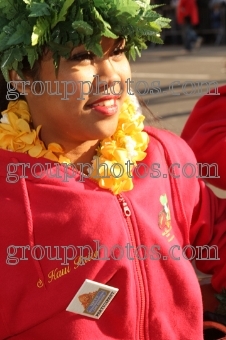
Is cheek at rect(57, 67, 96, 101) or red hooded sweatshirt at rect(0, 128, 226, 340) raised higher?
cheek at rect(57, 67, 96, 101)

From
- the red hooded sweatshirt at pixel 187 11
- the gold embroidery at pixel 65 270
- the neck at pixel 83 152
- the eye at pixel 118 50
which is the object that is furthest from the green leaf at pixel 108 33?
the red hooded sweatshirt at pixel 187 11

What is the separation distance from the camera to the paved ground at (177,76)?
29.8 feet

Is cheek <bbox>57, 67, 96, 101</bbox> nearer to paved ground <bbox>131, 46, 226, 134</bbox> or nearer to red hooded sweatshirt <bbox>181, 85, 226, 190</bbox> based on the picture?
red hooded sweatshirt <bbox>181, 85, 226, 190</bbox>

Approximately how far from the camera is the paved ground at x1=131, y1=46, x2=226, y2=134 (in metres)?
9.07

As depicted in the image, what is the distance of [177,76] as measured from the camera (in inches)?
510

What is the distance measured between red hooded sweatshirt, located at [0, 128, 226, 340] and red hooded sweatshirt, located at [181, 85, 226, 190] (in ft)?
1.27

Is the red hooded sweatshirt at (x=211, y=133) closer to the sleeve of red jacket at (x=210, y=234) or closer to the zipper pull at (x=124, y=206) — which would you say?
the sleeve of red jacket at (x=210, y=234)

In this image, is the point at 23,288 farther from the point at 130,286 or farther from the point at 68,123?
the point at 68,123

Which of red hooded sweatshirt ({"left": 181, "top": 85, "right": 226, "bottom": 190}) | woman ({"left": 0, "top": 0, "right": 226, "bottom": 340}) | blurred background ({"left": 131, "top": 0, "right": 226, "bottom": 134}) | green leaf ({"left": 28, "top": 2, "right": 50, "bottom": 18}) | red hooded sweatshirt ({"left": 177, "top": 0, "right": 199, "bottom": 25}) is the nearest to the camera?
green leaf ({"left": 28, "top": 2, "right": 50, "bottom": 18})

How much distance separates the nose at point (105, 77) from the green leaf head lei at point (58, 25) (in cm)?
7

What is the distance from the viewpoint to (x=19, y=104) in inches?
99.2

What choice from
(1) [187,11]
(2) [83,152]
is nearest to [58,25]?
(2) [83,152]

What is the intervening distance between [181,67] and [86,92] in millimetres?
12299

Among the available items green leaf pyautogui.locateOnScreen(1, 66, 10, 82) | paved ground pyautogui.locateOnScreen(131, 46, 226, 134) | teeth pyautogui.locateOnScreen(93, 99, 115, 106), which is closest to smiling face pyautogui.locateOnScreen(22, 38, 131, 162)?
teeth pyautogui.locateOnScreen(93, 99, 115, 106)
